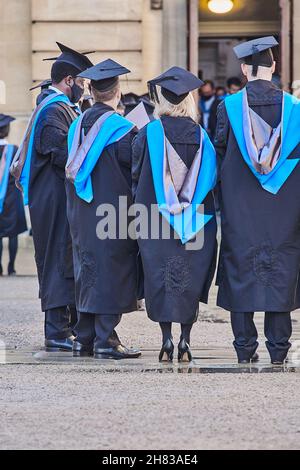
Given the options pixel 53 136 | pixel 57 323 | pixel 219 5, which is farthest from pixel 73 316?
pixel 219 5

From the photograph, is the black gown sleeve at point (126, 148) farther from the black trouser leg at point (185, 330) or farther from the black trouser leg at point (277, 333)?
the black trouser leg at point (277, 333)

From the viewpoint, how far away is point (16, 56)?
60.2 feet

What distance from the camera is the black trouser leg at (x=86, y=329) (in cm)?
838

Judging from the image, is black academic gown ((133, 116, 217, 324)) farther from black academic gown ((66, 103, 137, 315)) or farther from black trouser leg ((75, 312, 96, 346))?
black trouser leg ((75, 312, 96, 346))

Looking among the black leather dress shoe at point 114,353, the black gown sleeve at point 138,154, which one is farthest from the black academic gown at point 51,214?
the black gown sleeve at point 138,154

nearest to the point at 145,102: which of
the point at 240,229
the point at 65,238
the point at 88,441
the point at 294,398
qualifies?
the point at 65,238

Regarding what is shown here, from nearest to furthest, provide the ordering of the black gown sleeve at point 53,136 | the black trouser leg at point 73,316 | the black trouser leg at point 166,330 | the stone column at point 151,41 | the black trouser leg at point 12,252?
the black trouser leg at point 166,330 → the black gown sleeve at point 53,136 → the black trouser leg at point 73,316 → the black trouser leg at point 12,252 → the stone column at point 151,41

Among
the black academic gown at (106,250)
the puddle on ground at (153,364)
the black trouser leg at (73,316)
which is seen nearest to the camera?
Result: the puddle on ground at (153,364)

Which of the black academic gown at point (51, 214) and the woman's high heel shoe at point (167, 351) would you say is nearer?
the woman's high heel shoe at point (167, 351)

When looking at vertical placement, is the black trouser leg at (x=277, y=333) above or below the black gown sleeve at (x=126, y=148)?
below

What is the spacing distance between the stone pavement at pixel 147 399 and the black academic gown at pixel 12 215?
5.39 m

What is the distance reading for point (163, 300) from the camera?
794 cm

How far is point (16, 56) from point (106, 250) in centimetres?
1061

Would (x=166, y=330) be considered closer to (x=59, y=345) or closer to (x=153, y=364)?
(x=153, y=364)
